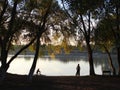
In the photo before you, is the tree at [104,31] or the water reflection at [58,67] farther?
the water reflection at [58,67]

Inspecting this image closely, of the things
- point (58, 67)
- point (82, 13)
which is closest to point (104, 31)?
Result: point (82, 13)

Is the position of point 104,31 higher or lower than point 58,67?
higher

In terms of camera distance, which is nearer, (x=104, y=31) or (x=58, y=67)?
(x=104, y=31)

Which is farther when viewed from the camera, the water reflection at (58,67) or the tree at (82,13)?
the water reflection at (58,67)

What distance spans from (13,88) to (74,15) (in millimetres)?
12391

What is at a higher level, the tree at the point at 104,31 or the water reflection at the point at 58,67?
the tree at the point at 104,31

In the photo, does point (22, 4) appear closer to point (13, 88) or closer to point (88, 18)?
point (13, 88)

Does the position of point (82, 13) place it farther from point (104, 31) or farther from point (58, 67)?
point (58, 67)

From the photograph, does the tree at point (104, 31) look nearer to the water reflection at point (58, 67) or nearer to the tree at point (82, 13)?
the tree at point (82, 13)

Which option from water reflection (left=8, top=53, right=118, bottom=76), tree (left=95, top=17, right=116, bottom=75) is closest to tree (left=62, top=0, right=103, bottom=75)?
tree (left=95, top=17, right=116, bottom=75)

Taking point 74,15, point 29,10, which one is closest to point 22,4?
point 29,10

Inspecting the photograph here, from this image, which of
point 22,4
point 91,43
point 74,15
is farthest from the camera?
point 91,43

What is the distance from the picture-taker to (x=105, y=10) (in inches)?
1101

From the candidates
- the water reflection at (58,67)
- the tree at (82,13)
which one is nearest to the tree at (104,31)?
the tree at (82,13)
